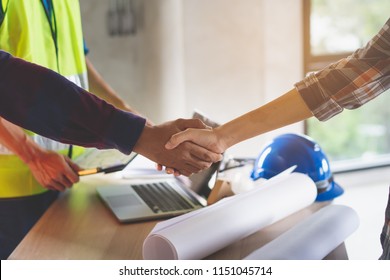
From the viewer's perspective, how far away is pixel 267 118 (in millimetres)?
1109

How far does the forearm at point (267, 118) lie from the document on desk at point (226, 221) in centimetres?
12

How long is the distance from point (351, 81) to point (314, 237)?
29 centimetres

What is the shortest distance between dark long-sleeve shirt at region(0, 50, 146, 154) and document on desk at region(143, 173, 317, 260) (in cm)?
21

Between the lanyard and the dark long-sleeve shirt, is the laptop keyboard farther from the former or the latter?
the lanyard

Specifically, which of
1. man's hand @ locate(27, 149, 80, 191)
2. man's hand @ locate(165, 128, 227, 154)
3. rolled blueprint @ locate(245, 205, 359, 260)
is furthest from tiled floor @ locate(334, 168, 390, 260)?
man's hand @ locate(27, 149, 80, 191)

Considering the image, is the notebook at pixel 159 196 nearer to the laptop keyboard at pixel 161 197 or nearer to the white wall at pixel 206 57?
the laptop keyboard at pixel 161 197

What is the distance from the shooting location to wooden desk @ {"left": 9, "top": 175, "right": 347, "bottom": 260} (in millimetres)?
1020

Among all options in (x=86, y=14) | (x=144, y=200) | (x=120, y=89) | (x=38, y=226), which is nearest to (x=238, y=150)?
(x=120, y=89)

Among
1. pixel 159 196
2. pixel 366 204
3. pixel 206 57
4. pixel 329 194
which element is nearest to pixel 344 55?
pixel 206 57

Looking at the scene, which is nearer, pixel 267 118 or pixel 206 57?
pixel 267 118

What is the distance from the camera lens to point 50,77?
1.02m

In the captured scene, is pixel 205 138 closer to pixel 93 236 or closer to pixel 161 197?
pixel 161 197

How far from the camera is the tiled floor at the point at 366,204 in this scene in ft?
3.68
